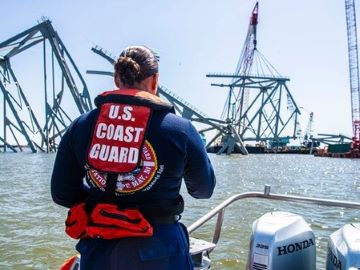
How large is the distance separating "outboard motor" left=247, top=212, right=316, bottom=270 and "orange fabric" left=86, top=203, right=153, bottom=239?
93 centimetres

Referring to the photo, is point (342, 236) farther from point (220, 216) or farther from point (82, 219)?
point (82, 219)

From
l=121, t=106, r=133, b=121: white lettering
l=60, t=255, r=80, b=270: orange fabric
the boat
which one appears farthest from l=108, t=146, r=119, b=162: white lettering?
the boat

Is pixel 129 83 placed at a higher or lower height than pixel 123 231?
higher

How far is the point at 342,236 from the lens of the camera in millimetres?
2117

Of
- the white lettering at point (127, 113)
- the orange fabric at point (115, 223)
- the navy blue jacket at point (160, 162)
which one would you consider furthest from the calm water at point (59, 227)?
the white lettering at point (127, 113)

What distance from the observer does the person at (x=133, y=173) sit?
4.76ft

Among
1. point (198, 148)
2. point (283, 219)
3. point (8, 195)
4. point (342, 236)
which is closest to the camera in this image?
point (198, 148)

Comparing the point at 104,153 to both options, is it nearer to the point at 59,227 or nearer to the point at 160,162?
the point at 160,162

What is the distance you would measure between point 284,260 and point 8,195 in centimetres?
998

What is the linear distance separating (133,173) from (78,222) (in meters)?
0.30

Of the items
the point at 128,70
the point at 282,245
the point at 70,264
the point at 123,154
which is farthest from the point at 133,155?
the point at 282,245

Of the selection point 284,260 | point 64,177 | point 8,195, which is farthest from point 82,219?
point 8,195

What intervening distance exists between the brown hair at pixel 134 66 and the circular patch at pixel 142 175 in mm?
262

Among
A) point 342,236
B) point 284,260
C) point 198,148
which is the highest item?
point 198,148
